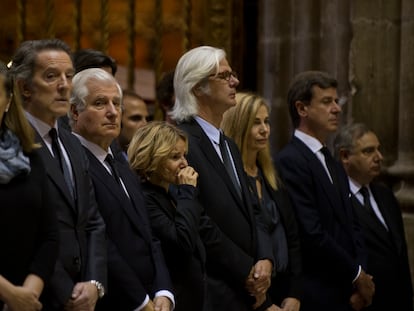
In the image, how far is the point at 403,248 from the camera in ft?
20.3

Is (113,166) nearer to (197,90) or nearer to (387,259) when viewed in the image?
(197,90)

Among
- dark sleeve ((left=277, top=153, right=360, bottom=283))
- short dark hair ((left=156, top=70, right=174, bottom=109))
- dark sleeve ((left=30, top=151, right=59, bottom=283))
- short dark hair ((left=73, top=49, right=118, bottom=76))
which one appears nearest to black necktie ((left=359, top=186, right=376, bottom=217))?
dark sleeve ((left=277, top=153, right=360, bottom=283))

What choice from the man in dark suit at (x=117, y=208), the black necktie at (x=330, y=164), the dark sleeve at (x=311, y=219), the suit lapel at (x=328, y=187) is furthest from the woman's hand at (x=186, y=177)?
the black necktie at (x=330, y=164)

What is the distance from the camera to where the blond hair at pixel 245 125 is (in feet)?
17.8

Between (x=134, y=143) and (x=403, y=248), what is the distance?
2109 millimetres

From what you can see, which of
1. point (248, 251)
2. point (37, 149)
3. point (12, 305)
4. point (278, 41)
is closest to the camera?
point (12, 305)

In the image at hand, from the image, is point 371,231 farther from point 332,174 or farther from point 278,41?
point 278,41

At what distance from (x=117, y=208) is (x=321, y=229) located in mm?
1558

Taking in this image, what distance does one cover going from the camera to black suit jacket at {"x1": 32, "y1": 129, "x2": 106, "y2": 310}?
3961 mm

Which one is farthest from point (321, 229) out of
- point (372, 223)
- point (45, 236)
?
point (45, 236)

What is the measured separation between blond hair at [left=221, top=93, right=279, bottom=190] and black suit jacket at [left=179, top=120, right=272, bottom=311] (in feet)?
1.23

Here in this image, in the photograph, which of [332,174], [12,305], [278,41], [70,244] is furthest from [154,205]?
[278,41]

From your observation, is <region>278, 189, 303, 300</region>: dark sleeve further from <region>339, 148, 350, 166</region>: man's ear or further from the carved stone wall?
the carved stone wall

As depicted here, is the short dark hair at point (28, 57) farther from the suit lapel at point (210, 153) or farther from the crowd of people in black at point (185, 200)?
the suit lapel at point (210, 153)
